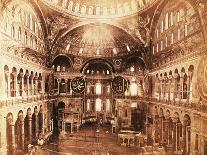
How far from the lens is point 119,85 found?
27.8 ft

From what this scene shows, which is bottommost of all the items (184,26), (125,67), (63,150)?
(63,150)

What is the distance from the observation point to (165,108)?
7.67 metres

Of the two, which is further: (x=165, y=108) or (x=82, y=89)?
(x=82, y=89)

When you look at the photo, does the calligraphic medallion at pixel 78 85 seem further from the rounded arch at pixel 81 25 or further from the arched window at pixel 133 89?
the arched window at pixel 133 89

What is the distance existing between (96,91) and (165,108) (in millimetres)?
2585

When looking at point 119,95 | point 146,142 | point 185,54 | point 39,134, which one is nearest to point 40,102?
point 39,134

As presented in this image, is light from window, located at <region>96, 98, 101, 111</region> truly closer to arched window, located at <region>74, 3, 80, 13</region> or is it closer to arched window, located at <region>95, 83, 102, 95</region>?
arched window, located at <region>95, 83, 102, 95</region>

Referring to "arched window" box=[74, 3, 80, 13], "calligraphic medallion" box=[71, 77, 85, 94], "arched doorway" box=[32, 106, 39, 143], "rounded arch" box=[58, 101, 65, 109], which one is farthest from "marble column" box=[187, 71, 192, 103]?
"arched doorway" box=[32, 106, 39, 143]

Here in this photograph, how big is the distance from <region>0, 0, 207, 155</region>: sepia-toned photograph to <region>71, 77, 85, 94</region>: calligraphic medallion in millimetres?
35

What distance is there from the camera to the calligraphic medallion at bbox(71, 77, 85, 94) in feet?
28.4

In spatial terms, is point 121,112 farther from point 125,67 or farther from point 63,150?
point 63,150

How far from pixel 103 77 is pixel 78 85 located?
1040 millimetres

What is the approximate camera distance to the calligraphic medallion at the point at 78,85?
866 cm

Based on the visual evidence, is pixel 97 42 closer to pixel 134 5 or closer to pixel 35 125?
pixel 134 5
